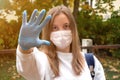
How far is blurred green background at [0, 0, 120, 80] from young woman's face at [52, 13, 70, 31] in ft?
11.2

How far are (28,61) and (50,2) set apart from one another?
5527mm

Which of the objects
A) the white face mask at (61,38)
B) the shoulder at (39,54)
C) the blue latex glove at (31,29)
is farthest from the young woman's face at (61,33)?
the blue latex glove at (31,29)

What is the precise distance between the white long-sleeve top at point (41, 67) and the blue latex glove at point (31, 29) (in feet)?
0.34

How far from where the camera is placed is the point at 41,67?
6.14 ft

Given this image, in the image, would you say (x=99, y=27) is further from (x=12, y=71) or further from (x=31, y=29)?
(x=31, y=29)

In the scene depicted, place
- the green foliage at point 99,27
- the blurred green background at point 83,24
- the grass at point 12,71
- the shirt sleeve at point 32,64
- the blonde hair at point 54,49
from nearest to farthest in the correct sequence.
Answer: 1. the shirt sleeve at point 32,64
2. the blonde hair at point 54,49
3. the grass at point 12,71
4. the blurred green background at point 83,24
5. the green foliage at point 99,27

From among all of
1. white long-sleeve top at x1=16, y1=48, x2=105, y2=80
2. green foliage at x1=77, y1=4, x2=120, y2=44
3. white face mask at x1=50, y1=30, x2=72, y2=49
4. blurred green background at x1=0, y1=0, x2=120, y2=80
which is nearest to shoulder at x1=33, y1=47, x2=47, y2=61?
white long-sleeve top at x1=16, y1=48, x2=105, y2=80

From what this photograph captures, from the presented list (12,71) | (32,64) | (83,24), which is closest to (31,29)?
(32,64)

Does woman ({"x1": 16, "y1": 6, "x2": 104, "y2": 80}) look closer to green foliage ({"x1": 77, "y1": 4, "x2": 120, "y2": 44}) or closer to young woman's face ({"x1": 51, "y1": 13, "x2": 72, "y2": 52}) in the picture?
young woman's face ({"x1": 51, "y1": 13, "x2": 72, "y2": 52})

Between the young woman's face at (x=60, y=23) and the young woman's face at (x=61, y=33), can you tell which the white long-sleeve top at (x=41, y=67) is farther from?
the young woman's face at (x=60, y=23)

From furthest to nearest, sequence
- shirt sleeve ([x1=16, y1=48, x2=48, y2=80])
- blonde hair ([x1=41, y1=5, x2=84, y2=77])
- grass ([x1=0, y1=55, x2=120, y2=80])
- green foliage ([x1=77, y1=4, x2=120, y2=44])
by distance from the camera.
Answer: green foliage ([x1=77, y1=4, x2=120, y2=44]) < grass ([x1=0, y1=55, x2=120, y2=80]) < blonde hair ([x1=41, y1=5, x2=84, y2=77]) < shirt sleeve ([x1=16, y1=48, x2=48, y2=80])

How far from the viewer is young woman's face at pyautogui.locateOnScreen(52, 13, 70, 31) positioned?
76.9 inches

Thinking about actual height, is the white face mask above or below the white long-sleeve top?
above

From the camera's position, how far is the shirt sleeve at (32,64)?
180cm
